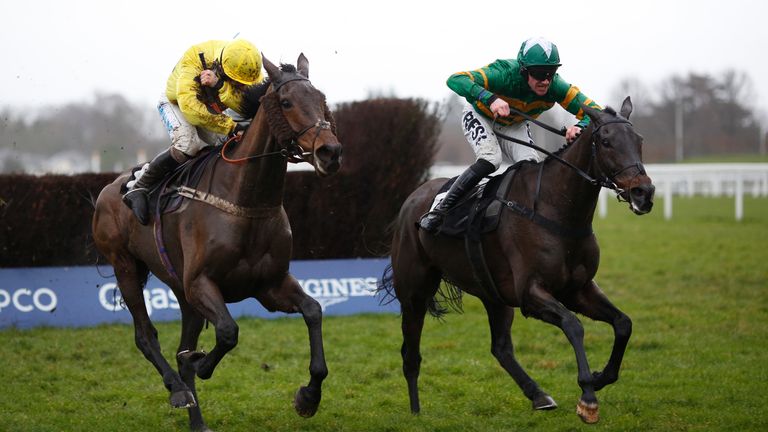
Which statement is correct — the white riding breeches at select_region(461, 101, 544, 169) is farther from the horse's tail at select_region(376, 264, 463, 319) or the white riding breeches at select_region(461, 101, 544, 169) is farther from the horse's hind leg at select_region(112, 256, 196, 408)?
the horse's hind leg at select_region(112, 256, 196, 408)

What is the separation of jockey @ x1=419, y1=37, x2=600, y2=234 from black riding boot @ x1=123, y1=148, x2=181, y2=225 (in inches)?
70.2

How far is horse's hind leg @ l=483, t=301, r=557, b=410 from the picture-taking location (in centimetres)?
628

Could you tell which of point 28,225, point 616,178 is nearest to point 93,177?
point 28,225

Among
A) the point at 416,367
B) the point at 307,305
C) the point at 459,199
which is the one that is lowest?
the point at 416,367

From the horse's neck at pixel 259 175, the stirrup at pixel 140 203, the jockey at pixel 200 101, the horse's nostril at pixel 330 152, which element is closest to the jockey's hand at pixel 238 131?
the jockey at pixel 200 101

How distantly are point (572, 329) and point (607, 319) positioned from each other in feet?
1.46

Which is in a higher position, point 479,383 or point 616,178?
point 616,178

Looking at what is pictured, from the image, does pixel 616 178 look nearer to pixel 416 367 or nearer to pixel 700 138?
pixel 416 367

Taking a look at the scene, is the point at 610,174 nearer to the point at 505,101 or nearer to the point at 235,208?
the point at 505,101

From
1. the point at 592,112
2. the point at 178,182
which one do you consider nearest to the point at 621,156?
the point at 592,112

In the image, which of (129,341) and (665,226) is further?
(665,226)

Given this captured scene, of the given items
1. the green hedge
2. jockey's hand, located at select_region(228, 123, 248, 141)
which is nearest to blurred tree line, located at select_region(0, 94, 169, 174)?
the green hedge

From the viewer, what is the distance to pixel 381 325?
9938 millimetres

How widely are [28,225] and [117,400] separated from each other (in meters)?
4.03
